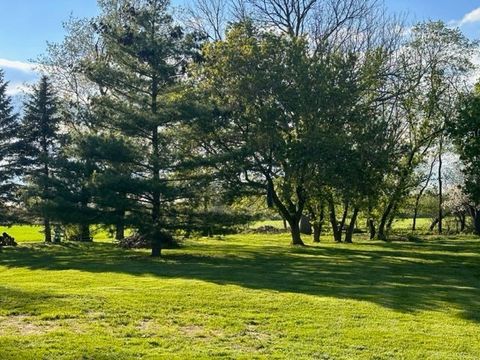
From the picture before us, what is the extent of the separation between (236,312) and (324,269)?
8.38m

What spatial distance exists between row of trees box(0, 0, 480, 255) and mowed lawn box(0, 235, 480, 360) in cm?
366

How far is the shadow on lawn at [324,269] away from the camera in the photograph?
12992 mm

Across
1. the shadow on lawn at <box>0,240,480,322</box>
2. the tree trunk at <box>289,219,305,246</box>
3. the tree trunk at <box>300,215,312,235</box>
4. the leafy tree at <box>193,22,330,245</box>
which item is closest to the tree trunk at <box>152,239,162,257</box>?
the shadow on lawn at <box>0,240,480,322</box>

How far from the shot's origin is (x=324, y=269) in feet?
59.3

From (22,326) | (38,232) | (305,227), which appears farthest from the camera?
(38,232)

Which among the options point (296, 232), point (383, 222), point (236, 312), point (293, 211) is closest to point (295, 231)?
point (296, 232)

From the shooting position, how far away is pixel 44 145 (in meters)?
32.2

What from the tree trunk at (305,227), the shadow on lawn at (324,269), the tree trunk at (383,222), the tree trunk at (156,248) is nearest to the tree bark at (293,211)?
the shadow on lawn at (324,269)

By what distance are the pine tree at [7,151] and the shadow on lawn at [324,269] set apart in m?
5.17

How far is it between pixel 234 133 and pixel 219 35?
13480 millimetres

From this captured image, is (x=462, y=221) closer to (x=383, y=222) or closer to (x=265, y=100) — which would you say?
(x=383, y=222)

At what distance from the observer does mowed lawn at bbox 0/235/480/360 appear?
7738mm

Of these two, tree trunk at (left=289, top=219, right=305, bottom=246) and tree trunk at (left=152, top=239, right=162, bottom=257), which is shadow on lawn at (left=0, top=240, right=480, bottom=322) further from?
tree trunk at (left=289, top=219, right=305, bottom=246)

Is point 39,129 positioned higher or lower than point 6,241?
higher
